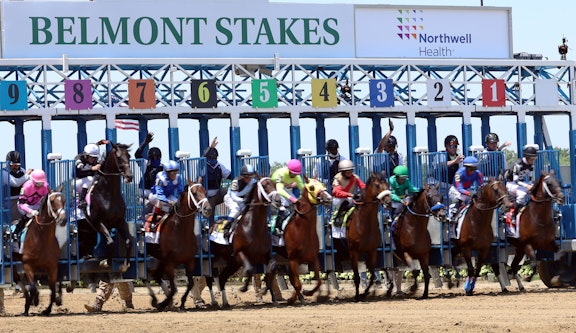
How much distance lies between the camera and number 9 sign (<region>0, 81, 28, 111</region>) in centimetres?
2534

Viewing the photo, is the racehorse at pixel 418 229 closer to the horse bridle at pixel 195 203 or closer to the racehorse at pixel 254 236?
the racehorse at pixel 254 236

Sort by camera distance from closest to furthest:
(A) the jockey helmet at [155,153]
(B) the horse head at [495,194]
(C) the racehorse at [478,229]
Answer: (A) the jockey helmet at [155,153] < (B) the horse head at [495,194] < (C) the racehorse at [478,229]

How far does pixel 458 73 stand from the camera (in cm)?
2831

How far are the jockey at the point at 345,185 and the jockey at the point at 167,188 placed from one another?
7.09 feet

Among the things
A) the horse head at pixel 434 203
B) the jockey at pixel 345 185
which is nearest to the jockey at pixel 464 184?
the horse head at pixel 434 203

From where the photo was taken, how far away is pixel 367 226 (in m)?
21.3

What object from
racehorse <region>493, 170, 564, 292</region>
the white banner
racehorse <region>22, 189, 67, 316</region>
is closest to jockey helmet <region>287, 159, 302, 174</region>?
racehorse <region>22, 189, 67, 316</region>

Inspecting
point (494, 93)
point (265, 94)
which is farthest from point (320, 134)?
point (494, 93)

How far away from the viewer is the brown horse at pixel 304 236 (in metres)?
20.5

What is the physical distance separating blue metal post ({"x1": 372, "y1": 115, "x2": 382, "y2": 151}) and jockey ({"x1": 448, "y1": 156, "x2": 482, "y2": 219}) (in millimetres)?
5342

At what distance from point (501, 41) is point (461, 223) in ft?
23.8

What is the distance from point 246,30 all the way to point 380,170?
5.72 metres

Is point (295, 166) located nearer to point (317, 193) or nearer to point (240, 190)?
point (317, 193)

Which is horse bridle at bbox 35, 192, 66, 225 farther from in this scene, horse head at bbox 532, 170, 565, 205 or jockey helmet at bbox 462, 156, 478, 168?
horse head at bbox 532, 170, 565, 205
